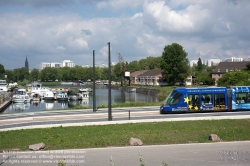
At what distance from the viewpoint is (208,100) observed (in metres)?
31.7

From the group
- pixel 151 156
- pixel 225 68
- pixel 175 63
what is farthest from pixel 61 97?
pixel 151 156

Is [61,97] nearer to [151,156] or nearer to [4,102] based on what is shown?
[4,102]

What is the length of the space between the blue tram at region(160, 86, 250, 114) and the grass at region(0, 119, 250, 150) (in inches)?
325

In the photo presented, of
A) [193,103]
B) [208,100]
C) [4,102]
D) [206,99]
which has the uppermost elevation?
[206,99]

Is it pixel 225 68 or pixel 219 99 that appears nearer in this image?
pixel 219 99

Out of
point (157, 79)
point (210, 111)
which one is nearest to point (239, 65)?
point (157, 79)

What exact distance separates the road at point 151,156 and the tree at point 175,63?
Result: 101m

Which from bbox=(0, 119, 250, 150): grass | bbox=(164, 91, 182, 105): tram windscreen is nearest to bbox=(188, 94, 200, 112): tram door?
bbox=(164, 91, 182, 105): tram windscreen

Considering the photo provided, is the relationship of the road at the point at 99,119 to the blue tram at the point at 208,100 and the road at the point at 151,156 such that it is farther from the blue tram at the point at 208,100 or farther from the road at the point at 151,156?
the road at the point at 151,156

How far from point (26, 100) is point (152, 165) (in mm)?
74370

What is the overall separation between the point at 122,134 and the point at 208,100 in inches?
589

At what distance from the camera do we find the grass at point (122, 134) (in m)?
17.8

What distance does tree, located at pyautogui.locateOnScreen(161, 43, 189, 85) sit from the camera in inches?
4611

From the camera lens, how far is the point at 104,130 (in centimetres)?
2077
